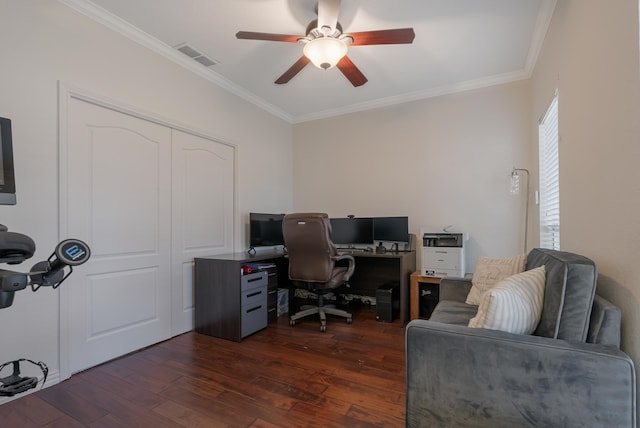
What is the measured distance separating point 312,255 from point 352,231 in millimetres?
1028

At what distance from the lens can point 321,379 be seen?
2.06 meters

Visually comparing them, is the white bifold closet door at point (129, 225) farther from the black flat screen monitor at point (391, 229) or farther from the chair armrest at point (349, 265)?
the black flat screen monitor at point (391, 229)

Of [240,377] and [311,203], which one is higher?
[311,203]

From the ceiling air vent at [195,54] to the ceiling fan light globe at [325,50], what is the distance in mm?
1227

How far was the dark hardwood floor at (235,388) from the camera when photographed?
1658mm

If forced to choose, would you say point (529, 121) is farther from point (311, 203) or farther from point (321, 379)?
point (321, 379)

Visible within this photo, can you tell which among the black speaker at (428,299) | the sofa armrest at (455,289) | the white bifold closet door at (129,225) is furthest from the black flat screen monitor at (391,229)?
the white bifold closet door at (129,225)

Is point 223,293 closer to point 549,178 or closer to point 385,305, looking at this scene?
point 385,305

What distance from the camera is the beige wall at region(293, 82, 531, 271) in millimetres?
3279

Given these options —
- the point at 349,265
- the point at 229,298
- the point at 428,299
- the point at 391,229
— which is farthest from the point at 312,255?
the point at 428,299

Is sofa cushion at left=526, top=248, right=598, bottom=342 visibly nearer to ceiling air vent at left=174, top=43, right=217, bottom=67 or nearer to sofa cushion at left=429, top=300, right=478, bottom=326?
sofa cushion at left=429, top=300, right=478, bottom=326

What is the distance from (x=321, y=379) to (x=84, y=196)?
7.08 feet

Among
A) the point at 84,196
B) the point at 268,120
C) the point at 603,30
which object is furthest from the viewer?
the point at 268,120

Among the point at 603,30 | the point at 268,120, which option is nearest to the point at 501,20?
the point at 603,30
